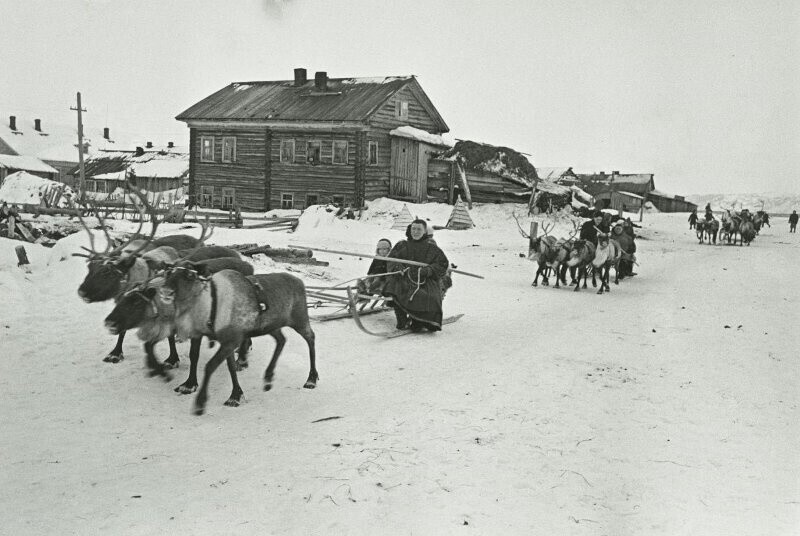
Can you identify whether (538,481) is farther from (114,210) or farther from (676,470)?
(114,210)

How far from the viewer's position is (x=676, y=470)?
4535 millimetres

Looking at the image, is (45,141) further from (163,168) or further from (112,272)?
(112,272)

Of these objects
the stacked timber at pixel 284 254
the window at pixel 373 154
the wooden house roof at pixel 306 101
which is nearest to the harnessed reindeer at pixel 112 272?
the stacked timber at pixel 284 254

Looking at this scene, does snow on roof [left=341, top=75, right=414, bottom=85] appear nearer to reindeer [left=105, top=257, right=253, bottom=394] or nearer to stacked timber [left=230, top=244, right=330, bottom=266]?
stacked timber [left=230, top=244, right=330, bottom=266]

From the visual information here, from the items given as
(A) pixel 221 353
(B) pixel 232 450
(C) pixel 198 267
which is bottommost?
(B) pixel 232 450

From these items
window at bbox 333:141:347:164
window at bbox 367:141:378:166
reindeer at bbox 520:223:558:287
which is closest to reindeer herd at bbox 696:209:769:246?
window at bbox 367:141:378:166

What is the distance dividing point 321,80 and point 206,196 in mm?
7737

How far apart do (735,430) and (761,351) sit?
3287 millimetres

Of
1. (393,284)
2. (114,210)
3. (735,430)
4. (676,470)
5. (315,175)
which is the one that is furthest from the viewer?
(315,175)

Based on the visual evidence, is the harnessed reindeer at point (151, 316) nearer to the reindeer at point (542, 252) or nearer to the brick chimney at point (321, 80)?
the reindeer at point (542, 252)

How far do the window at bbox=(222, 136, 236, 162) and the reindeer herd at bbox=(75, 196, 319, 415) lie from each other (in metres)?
25.3

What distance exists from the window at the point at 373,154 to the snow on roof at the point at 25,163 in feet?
109

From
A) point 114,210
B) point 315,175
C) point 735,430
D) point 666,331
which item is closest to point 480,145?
point 315,175

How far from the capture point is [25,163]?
50.2m
